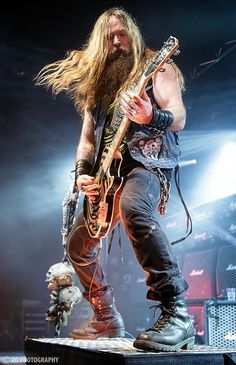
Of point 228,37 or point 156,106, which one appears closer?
point 156,106

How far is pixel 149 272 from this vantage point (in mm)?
2127

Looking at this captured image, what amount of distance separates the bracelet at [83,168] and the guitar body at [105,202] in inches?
11.2

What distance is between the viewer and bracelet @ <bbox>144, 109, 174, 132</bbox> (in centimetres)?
226

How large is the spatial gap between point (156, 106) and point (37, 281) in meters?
6.66

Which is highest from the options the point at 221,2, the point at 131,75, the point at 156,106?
the point at 221,2

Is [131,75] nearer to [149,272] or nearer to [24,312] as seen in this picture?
[149,272]

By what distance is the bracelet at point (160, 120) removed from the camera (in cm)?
226

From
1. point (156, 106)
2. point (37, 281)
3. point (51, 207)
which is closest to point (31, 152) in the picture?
point (51, 207)

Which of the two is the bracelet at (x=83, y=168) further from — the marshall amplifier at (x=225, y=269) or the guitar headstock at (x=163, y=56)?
the marshall amplifier at (x=225, y=269)

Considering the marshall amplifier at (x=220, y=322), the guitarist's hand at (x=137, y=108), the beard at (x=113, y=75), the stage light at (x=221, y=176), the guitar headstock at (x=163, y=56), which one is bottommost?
the marshall amplifier at (x=220, y=322)

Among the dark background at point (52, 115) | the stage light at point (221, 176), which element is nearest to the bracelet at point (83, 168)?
the dark background at point (52, 115)

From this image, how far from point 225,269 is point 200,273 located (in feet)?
3.07

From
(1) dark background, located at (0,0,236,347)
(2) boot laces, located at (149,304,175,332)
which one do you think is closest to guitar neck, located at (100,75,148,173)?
(2) boot laces, located at (149,304,175,332)

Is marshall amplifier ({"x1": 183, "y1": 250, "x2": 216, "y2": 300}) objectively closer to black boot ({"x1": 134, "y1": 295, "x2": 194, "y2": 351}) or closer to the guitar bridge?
the guitar bridge
